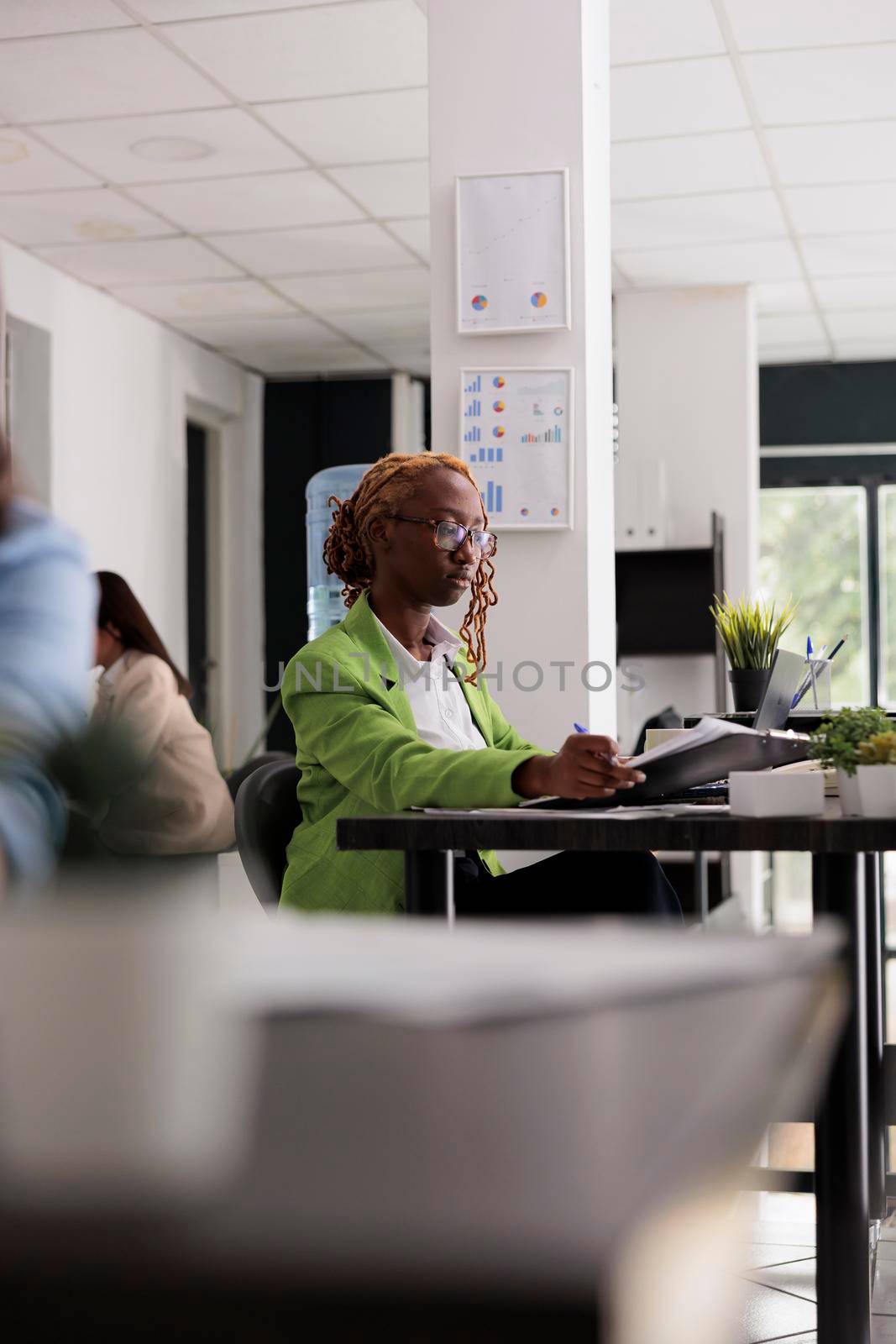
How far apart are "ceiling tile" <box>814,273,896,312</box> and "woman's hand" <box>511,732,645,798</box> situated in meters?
5.45

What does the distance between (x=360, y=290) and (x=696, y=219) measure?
163cm

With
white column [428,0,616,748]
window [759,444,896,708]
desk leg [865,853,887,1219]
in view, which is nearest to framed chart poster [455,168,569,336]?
white column [428,0,616,748]

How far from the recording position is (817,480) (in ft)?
26.7

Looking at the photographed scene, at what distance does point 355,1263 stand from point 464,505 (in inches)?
74.6

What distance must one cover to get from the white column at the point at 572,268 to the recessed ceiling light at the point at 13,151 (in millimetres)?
2069

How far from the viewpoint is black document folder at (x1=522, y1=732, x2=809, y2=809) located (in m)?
1.59

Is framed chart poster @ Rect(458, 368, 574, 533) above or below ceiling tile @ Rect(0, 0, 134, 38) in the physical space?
→ below

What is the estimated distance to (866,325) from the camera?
729cm

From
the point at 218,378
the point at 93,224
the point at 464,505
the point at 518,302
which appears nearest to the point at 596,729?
the point at 518,302

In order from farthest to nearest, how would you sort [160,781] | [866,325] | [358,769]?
[866,325]
[358,769]
[160,781]

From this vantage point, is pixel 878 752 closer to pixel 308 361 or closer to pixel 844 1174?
pixel 844 1174

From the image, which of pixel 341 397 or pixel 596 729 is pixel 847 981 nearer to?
pixel 596 729

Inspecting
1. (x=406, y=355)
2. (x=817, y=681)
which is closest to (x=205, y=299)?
(x=406, y=355)

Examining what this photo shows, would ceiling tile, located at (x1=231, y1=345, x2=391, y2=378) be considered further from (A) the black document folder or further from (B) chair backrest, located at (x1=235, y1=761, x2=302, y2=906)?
(A) the black document folder
